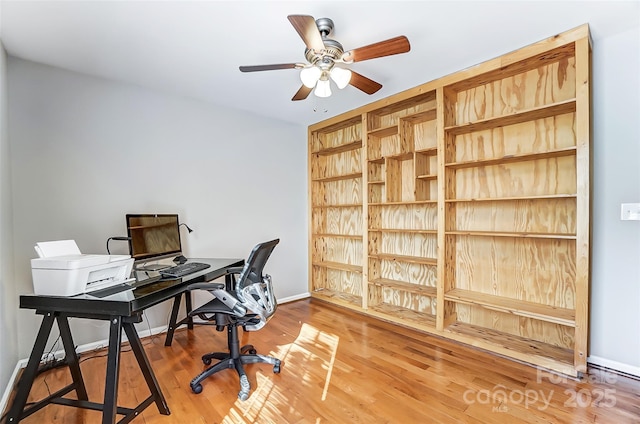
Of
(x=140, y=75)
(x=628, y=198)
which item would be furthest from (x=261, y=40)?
(x=628, y=198)

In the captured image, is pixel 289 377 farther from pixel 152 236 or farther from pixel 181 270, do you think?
pixel 152 236

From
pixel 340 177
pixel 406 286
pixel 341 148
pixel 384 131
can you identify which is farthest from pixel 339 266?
pixel 384 131

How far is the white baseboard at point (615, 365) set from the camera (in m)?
1.98

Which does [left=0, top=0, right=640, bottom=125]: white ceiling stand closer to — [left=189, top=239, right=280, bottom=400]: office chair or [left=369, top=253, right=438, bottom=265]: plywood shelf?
[left=189, top=239, right=280, bottom=400]: office chair

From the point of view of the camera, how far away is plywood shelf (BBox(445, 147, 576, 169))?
2.11m

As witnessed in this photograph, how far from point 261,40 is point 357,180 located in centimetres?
212

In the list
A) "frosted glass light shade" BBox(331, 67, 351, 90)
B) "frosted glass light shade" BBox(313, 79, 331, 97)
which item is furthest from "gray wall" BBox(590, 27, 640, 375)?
"frosted glass light shade" BBox(313, 79, 331, 97)

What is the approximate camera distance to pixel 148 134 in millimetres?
2814

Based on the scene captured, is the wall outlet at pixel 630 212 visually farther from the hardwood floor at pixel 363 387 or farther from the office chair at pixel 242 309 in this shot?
the office chair at pixel 242 309

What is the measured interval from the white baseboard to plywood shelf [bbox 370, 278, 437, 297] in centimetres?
114

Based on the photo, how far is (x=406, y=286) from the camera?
10.0ft

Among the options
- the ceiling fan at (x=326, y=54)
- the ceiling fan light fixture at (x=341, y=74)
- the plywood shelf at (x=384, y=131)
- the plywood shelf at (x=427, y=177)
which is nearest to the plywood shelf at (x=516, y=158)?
the plywood shelf at (x=427, y=177)

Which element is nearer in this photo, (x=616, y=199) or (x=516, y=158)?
(x=616, y=199)

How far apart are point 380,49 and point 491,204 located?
1.75m
